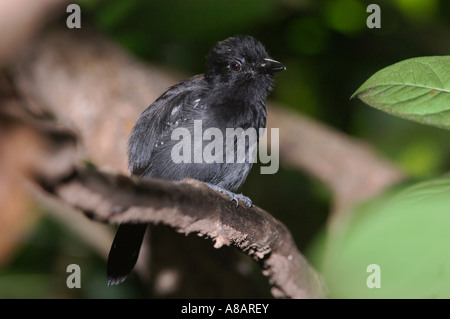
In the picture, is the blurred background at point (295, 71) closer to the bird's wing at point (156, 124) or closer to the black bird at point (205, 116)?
the black bird at point (205, 116)

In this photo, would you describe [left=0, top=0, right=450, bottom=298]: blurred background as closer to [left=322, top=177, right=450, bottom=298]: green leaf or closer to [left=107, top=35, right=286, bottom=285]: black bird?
[left=107, top=35, right=286, bottom=285]: black bird

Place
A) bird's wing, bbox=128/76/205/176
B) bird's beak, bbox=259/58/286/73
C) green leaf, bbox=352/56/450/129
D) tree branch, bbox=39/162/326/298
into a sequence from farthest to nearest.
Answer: bird's beak, bbox=259/58/286/73, bird's wing, bbox=128/76/205/176, green leaf, bbox=352/56/450/129, tree branch, bbox=39/162/326/298

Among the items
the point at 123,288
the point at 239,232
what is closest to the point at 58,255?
the point at 123,288

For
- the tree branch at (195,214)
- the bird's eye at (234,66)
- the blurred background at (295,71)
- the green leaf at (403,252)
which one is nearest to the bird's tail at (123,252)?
the tree branch at (195,214)

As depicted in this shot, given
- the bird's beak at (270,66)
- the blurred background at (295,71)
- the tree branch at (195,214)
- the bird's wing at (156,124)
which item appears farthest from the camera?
the blurred background at (295,71)

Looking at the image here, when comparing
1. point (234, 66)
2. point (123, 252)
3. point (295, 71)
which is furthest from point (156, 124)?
point (295, 71)

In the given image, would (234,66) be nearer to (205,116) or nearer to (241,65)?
(241,65)

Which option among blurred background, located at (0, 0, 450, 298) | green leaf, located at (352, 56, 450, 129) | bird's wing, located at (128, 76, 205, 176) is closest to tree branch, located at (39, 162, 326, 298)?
green leaf, located at (352, 56, 450, 129)
